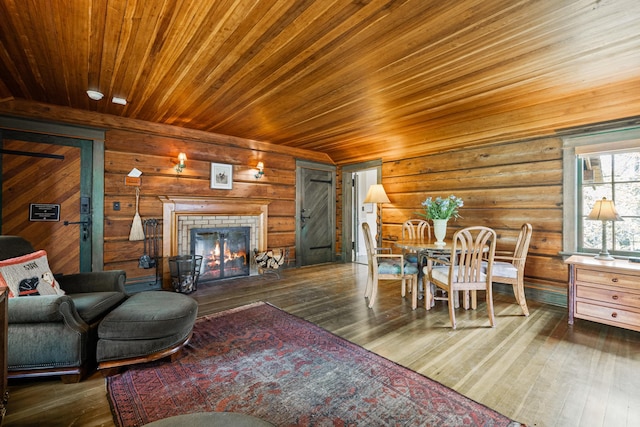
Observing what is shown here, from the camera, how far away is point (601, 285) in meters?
2.72

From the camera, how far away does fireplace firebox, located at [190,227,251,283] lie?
441 cm

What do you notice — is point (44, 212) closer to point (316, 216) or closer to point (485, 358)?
point (316, 216)

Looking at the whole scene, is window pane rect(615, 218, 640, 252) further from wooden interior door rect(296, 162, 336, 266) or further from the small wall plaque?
the small wall plaque

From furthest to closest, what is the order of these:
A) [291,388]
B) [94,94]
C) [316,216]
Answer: [316,216] < [94,94] < [291,388]

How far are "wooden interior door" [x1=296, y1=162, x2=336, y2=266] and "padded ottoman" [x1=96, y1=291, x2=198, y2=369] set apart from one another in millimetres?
3566

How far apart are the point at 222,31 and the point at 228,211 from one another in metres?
3.06

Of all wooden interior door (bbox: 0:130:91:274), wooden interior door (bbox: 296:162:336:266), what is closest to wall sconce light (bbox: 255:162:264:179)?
wooden interior door (bbox: 296:162:336:266)

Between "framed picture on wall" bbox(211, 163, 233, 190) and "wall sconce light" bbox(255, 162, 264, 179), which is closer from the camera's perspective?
"framed picture on wall" bbox(211, 163, 233, 190)

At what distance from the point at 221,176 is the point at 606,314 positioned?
4918mm

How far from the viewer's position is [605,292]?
269 centimetres

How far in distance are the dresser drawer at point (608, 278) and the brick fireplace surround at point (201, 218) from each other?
13.7ft

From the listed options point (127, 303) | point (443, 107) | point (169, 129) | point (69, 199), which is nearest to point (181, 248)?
point (69, 199)

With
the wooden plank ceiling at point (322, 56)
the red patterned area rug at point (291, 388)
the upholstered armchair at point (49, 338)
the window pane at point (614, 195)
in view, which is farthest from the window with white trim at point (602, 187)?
the upholstered armchair at point (49, 338)

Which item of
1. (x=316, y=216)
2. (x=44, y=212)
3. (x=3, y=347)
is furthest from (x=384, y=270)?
(x=44, y=212)
